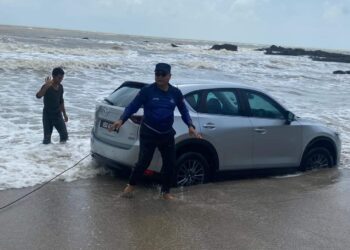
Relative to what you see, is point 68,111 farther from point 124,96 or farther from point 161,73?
point 161,73

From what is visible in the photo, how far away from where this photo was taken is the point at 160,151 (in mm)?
6680

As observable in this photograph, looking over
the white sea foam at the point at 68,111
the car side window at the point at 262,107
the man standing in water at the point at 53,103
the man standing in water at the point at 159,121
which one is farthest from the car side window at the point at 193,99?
the man standing in water at the point at 53,103

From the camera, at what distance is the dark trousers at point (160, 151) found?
21.3 feet

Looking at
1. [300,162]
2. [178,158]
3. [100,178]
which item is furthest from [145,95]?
[300,162]

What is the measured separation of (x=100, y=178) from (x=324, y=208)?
3.20 m

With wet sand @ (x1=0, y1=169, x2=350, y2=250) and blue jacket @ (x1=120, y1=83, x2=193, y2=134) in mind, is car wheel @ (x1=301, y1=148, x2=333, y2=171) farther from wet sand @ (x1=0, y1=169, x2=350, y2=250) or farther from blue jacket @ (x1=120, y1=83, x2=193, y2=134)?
blue jacket @ (x1=120, y1=83, x2=193, y2=134)

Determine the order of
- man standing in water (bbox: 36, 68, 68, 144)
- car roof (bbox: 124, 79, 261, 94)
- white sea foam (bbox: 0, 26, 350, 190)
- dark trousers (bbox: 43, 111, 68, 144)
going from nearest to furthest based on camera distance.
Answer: car roof (bbox: 124, 79, 261, 94) → white sea foam (bbox: 0, 26, 350, 190) → man standing in water (bbox: 36, 68, 68, 144) → dark trousers (bbox: 43, 111, 68, 144)

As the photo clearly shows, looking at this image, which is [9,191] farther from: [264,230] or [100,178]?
[264,230]

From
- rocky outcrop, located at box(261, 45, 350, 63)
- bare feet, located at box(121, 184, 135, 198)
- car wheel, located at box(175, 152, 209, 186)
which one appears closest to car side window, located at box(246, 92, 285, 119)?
car wheel, located at box(175, 152, 209, 186)

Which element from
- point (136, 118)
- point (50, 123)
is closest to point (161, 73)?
point (136, 118)

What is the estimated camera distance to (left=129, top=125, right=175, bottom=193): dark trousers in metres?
6.50

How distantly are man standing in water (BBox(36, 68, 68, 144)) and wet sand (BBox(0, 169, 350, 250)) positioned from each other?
230cm

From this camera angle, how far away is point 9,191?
6.90m

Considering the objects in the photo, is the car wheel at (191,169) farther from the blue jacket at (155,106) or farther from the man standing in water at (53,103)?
the man standing in water at (53,103)
